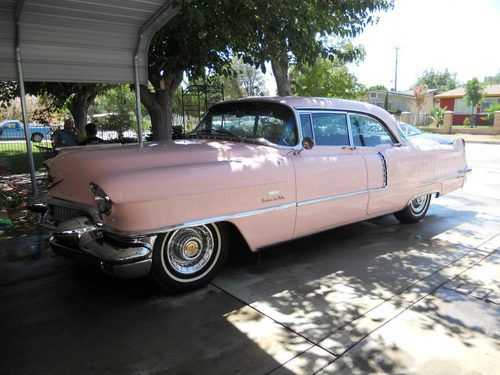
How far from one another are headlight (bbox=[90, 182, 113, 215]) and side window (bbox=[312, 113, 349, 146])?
2462 millimetres

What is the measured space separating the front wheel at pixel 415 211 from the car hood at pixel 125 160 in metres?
2.83

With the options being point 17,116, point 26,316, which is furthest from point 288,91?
point 17,116

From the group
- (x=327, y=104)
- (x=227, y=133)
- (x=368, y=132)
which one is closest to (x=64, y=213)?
(x=227, y=133)

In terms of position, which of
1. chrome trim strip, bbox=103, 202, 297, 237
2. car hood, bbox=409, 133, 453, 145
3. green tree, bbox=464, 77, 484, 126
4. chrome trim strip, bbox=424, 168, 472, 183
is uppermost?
green tree, bbox=464, 77, 484, 126

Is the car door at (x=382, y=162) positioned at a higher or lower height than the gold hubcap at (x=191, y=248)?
higher

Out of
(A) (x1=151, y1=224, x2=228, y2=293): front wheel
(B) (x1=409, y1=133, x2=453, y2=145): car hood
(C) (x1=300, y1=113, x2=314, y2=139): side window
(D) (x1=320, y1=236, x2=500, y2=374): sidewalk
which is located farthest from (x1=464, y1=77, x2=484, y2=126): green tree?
(A) (x1=151, y1=224, x2=228, y2=293): front wheel

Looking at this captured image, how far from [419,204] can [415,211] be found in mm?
139

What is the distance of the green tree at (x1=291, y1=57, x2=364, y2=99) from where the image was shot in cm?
1676

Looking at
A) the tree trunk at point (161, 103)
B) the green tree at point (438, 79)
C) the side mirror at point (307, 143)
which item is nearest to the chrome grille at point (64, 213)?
the side mirror at point (307, 143)

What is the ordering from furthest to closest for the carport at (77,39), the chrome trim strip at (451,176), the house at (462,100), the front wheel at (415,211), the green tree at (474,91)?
the house at (462,100) < the green tree at (474,91) < the front wheel at (415,211) < the chrome trim strip at (451,176) < the carport at (77,39)

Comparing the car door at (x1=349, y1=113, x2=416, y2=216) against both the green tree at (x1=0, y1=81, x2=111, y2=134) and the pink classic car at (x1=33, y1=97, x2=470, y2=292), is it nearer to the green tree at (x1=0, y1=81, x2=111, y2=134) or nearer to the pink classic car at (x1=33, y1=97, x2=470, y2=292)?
the pink classic car at (x1=33, y1=97, x2=470, y2=292)

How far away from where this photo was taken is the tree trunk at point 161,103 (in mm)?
8914

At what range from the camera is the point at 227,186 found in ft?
12.4

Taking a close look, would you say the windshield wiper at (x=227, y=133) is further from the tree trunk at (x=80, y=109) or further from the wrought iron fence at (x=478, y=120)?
the wrought iron fence at (x=478, y=120)
